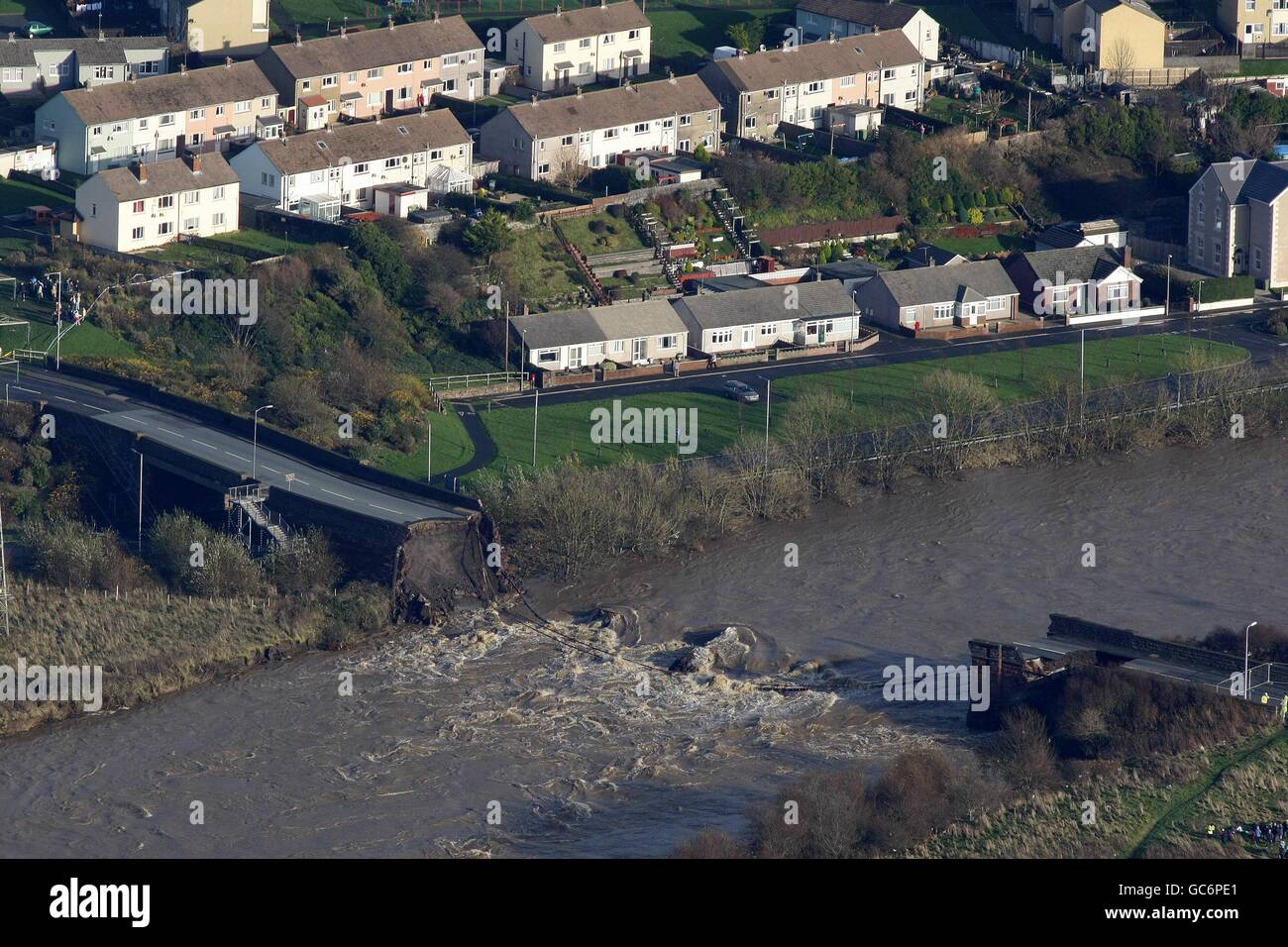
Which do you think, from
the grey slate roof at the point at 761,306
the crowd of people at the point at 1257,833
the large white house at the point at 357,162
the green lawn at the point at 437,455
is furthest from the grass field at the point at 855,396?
the crowd of people at the point at 1257,833

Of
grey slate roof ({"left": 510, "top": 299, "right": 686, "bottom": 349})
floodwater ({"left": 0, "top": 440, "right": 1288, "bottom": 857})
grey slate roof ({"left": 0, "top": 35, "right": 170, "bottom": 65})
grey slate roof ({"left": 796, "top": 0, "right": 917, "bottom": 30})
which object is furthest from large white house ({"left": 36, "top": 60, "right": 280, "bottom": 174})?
floodwater ({"left": 0, "top": 440, "right": 1288, "bottom": 857})

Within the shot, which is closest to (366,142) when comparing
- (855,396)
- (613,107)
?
(613,107)

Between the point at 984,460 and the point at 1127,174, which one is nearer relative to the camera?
the point at 984,460

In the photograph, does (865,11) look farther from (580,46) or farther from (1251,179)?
(1251,179)

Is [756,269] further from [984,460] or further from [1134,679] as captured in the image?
[1134,679]

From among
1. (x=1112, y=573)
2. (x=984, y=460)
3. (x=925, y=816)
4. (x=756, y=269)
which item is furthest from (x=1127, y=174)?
(x=925, y=816)
